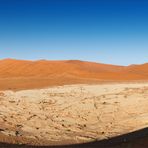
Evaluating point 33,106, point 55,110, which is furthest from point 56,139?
point 33,106

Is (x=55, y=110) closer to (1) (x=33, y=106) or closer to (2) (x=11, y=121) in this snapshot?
(1) (x=33, y=106)

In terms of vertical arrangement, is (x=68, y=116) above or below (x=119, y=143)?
above

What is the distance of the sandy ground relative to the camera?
891 centimetres

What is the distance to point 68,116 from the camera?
11938 millimetres

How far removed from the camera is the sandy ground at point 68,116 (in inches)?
351

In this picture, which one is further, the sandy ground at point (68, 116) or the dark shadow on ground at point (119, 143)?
the sandy ground at point (68, 116)

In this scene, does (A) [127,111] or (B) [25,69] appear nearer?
(A) [127,111]

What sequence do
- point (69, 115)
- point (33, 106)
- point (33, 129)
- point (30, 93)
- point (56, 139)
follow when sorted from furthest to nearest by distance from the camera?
point (30, 93)
point (33, 106)
point (69, 115)
point (33, 129)
point (56, 139)

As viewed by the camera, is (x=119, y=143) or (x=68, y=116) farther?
(x=68, y=116)

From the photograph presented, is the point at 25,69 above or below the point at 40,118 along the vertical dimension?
above

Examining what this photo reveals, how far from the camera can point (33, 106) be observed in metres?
13.9

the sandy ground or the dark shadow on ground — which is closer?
the dark shadow on ground

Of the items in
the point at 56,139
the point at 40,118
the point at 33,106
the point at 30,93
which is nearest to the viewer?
the point at 56,139

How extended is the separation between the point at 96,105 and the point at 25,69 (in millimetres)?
26380
